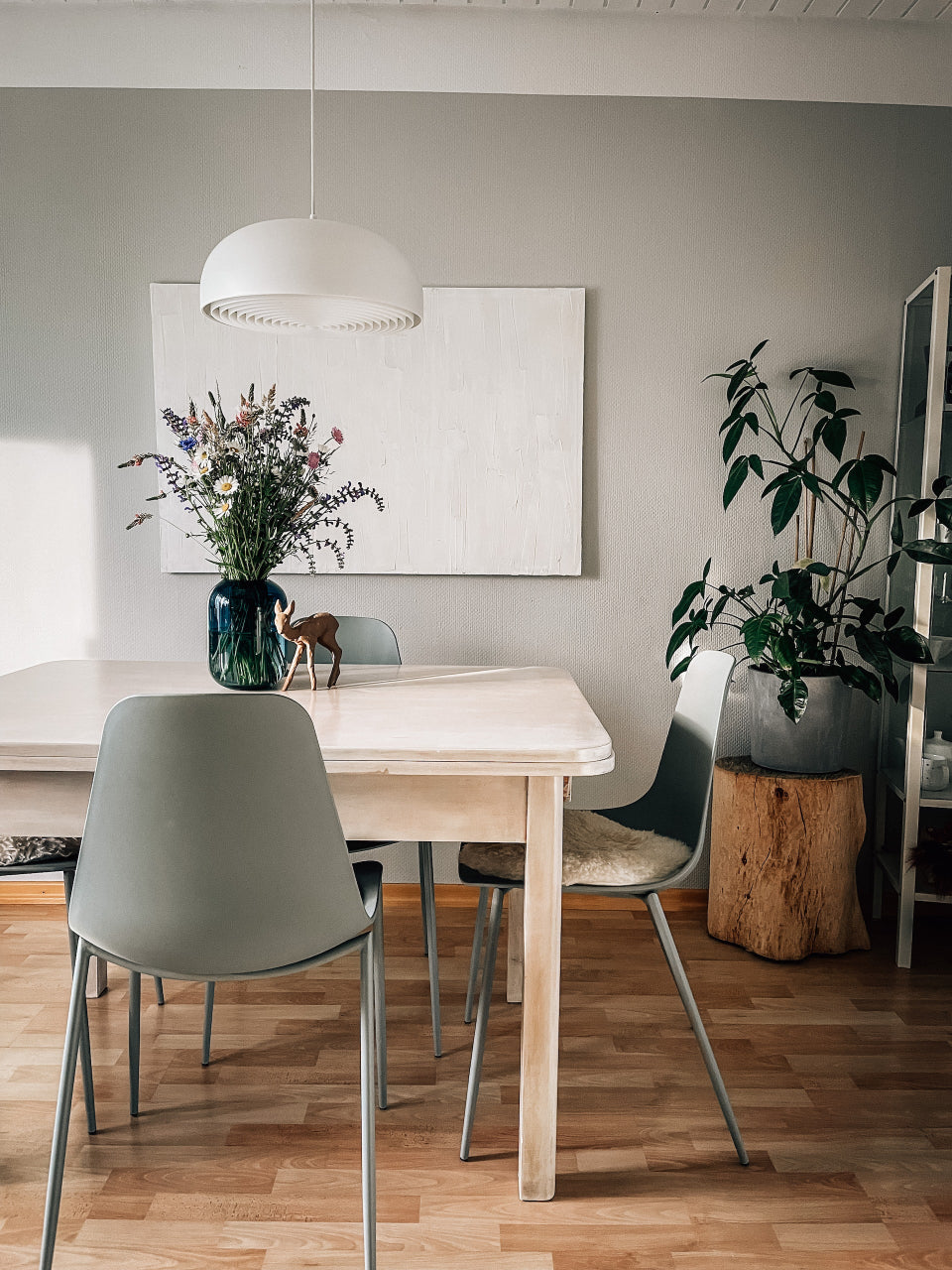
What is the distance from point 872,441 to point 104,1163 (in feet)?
9.07

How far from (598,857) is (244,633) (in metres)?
0.85

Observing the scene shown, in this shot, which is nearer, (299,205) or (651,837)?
(651,837)

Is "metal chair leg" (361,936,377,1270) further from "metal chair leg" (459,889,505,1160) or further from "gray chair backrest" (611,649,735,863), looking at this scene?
"gray chair backrest" (611,649,735,863)

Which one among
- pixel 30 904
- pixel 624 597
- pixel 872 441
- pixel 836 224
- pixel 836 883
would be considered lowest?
pixel 30 904

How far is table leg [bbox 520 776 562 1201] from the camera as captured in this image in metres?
1.63

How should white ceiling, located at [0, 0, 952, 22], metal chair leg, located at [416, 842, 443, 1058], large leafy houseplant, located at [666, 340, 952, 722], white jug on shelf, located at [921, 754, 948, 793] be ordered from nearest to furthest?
1. metal chair leg, located at [416, 842, 443, 1058]
2. large leafy houseplant, located at [666, 340, 952, 722]
3. white jug on shelf, located at [921, 754, 948, 793]
4. white ceiling, located at [0, 0, 952, 22]

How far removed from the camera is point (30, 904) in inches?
121

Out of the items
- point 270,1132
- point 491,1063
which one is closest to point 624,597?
point 491,1063

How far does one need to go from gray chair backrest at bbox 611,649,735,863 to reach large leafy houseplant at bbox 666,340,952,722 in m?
0.45

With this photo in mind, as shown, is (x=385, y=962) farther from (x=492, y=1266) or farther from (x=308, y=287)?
(x=308, y=287)

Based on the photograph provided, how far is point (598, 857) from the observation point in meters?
1.83

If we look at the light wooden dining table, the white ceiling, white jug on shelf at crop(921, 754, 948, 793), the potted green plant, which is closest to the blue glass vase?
the light wooden dining table

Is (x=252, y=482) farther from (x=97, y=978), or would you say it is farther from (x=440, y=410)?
(x=97, y=978)

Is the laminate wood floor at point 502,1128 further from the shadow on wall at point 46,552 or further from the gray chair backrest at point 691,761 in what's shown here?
the shadow on wall at point 46,552
